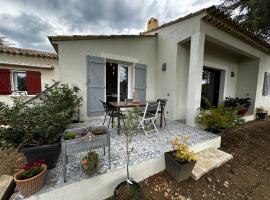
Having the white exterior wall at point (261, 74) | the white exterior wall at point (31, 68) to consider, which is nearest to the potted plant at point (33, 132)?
the white exterior wall at point (31, 68)

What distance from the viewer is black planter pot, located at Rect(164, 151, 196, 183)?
224cm

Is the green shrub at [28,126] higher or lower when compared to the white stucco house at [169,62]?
lower

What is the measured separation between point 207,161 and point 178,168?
1.03 meters

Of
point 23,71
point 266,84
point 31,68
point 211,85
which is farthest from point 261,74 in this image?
point 23,71

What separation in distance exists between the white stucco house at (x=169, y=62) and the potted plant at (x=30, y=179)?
3027 millimetres

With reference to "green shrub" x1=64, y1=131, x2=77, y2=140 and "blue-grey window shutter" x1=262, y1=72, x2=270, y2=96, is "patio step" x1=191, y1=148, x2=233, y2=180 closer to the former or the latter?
"green shrub" x1=64, y1=131, x2=77, y2=140

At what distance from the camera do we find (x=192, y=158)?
92.4 inches

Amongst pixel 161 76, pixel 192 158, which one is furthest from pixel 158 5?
pixel 192 158

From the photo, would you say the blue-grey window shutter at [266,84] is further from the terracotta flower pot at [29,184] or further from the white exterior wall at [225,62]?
the terracotta flower pot at [29,184]

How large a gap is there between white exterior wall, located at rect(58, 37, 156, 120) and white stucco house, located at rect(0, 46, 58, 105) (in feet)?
12.4

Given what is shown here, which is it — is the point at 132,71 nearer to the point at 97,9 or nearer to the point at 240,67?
the point at 97,9

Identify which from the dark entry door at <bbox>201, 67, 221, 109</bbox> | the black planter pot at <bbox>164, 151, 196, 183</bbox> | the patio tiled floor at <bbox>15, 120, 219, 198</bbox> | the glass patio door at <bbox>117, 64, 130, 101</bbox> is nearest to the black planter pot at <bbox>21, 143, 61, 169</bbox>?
the patio tiled floor at <bbox>15, 120, 219, 198</bbox>

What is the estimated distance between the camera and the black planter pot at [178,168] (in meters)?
2.24

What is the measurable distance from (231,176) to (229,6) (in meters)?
6.27
